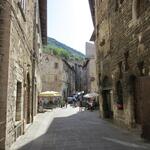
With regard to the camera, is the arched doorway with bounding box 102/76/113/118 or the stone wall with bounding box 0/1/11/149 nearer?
the stone wall with bounding box 0/1/11/149

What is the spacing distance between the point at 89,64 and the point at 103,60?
29.5 m

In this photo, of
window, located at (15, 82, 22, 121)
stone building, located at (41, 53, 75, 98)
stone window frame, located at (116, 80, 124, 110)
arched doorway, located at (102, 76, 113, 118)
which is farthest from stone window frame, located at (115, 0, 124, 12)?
stone building, located at (41, 53, 75, 98)

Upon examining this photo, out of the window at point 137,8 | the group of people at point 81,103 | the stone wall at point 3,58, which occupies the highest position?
the window at point 137,8

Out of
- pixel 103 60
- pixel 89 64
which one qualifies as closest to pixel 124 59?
pixel 103 60

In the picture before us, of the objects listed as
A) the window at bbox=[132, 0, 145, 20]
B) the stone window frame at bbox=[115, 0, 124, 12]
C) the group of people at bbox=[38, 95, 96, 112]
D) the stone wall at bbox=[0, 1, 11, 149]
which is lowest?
the group of people at bbox=[38, 95, 96, 112]

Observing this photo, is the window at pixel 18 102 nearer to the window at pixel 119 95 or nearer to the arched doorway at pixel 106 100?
the window at pixel 119 95

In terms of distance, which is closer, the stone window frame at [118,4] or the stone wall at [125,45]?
the stone wall at [125,45]

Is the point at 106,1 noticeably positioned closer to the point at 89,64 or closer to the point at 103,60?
the point at 103,60

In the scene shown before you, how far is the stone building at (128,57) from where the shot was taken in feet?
28.0

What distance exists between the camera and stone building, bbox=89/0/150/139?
853 cm

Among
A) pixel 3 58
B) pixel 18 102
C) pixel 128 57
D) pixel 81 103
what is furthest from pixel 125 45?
pixel 81 103

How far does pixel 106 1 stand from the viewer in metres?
14.7

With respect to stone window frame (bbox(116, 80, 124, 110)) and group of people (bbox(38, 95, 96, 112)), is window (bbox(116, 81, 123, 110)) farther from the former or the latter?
group of people (bbox(38, 95, 96, 112))

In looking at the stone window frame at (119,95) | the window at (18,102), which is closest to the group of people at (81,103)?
the stone window frame at (119,95)
